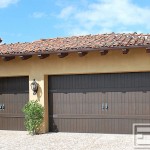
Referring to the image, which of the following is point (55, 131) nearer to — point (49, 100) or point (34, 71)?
point (49, 100)

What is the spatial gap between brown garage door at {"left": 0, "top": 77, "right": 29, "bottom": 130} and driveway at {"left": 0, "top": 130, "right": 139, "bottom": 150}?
1254 millimetres

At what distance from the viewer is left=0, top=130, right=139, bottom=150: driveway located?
32.4ft

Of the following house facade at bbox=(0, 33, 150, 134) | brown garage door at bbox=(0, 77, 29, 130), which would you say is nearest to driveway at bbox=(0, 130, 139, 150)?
house facade at bbox=(0, 33, 150, 134)

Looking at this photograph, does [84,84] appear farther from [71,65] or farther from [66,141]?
[66,141]

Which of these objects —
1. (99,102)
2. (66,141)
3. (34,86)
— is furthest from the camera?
(34,86)

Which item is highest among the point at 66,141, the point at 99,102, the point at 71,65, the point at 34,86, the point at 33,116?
the point at 71,65

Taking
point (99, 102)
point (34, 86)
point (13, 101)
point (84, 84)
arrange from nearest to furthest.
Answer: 1. point (99, 102)
2. point (84, 84)
3. point (34, 86)
4. point (13, 101)

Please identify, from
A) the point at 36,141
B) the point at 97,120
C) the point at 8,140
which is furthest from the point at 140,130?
the point at 8,140

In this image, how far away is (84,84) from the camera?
1281cm

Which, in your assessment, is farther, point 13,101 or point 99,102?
point 13,101

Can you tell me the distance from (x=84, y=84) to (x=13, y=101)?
3229 mm

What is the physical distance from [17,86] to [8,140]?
3.03 m

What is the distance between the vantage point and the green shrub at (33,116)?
1248 centimetres

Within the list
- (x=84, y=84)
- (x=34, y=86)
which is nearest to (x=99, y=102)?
(x=84, y=84)
